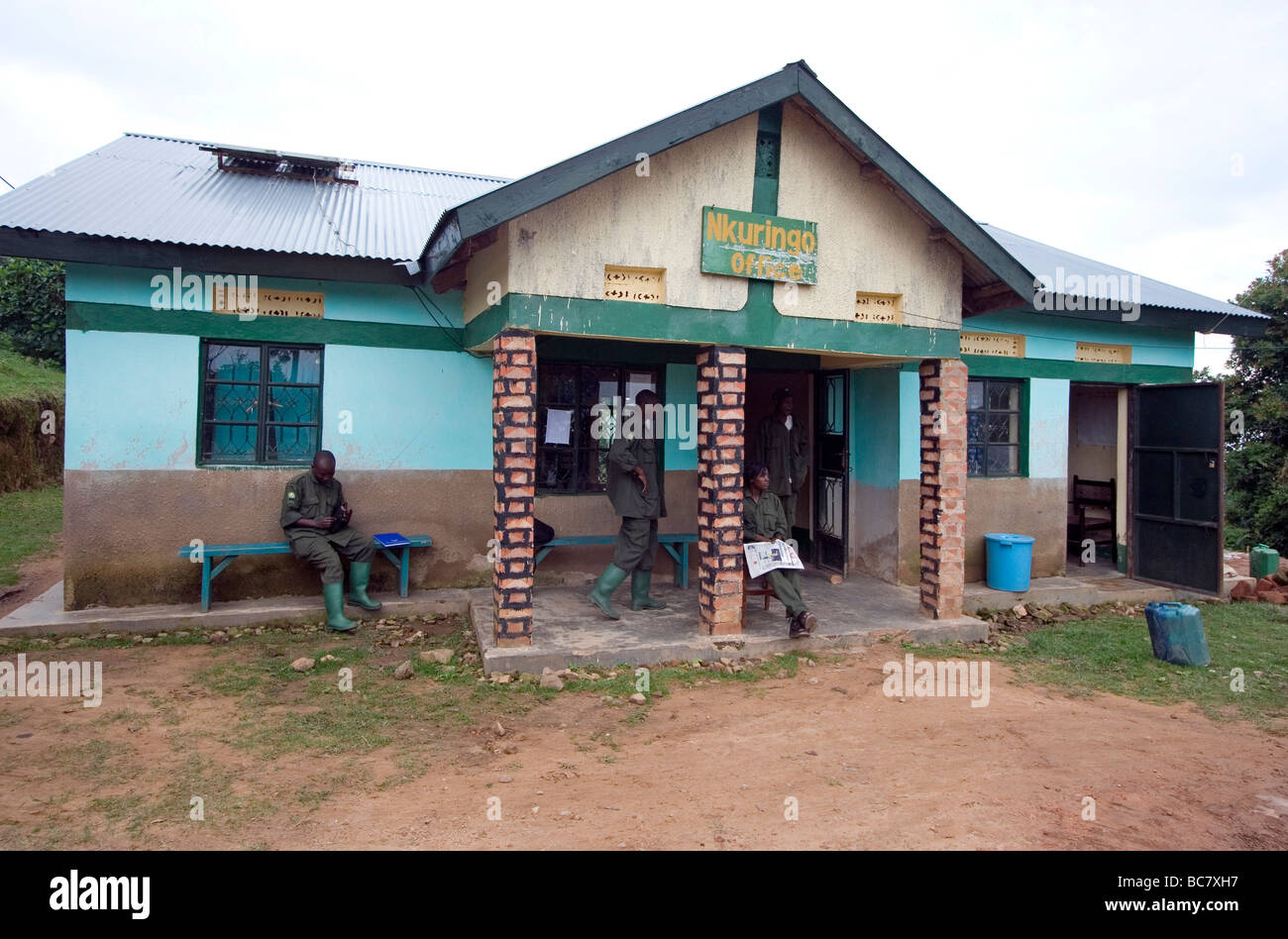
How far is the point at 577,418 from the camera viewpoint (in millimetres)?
8508

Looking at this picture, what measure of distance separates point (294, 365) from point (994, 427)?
806 cm

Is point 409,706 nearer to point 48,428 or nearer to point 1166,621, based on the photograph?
point 1166,621

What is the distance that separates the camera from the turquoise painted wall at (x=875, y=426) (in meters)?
9.06

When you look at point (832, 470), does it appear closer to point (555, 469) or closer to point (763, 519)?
point (763, 519)

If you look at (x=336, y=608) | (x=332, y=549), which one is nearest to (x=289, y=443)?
(x=332, y=549)

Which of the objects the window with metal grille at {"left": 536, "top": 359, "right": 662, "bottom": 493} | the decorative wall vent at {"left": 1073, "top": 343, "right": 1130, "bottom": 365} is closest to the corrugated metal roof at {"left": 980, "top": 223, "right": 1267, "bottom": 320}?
the decorative wall vent at {"left": 1073, "top": 343, "right": 1130, "bottom": 365}

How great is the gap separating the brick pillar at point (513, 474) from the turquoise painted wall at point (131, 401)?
3356mm

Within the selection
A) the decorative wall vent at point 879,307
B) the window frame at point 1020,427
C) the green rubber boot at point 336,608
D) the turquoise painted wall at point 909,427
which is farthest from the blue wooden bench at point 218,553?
the window frame at point 1020,427

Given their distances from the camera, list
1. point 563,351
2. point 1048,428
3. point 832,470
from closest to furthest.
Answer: point 563,351 → point 832,470 → point 1048,428

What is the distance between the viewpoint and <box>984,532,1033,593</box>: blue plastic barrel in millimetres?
8906

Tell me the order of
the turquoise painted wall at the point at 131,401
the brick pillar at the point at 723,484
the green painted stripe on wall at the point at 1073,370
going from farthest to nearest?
the green painted stripe on wall at the point at 1073,370, the turquoise painted wall at the point at 131,401, the brick pillar at the point at 723,484

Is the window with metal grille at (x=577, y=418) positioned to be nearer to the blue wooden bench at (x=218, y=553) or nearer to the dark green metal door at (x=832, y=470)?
the blue wooden bench at (x=218, y=553)

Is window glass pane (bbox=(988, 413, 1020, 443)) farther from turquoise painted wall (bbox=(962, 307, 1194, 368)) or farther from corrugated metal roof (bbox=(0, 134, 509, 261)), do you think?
corrugated metal roof (bbox=(0, 134, 509, 261))

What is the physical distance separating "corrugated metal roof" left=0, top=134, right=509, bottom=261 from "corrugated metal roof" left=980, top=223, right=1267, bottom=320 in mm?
7159
